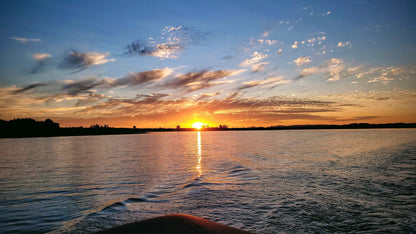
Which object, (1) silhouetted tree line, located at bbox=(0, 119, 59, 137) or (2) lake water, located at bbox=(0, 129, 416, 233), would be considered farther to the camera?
(1) silhouetted tree line, located at bbox=(0, 119, 59, 137)

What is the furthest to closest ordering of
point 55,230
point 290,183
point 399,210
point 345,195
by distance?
1. point 290,183
2. point 345,195
3. point 399,210
4. point 55,230

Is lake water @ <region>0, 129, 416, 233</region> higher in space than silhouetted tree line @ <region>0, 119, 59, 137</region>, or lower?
lower

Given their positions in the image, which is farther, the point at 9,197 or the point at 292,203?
the point at 9,197

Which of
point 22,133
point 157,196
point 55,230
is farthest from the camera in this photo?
point 22,133

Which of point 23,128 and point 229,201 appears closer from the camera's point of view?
point 229,201

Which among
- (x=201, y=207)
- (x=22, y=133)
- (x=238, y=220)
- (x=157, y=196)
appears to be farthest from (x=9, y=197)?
(x=22, y=133)

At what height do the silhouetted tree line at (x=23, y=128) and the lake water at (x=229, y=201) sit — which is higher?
the silhouetted tree line at (x=23, y=128)

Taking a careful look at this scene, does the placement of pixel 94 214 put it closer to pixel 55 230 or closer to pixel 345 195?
pixel 55 230

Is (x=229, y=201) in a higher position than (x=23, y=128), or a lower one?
lower

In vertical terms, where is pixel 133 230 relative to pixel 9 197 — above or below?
above

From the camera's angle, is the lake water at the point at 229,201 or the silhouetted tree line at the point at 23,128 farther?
the silhouetted tree line at the point at 23,128

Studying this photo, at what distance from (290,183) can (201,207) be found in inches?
301

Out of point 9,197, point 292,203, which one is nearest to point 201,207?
point 292,203

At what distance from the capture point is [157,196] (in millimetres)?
13641
